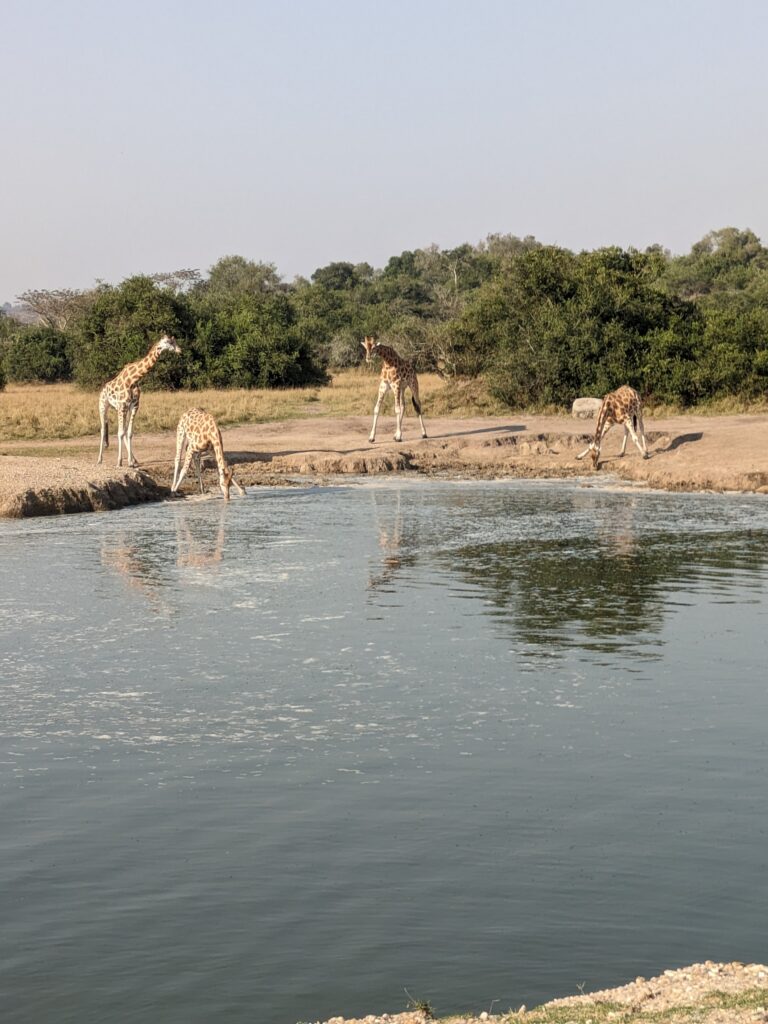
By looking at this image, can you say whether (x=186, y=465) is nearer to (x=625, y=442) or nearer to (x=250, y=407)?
(x=625, y=442)

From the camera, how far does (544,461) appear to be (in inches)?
1000

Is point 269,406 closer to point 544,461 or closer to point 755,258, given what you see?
point 544,461

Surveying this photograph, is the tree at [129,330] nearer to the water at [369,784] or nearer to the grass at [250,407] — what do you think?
the grass at [250,407]

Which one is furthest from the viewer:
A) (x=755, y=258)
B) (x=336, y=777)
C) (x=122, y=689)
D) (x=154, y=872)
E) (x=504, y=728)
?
(x=755, y=258)

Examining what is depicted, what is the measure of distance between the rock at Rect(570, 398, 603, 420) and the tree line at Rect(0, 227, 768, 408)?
1314 mm

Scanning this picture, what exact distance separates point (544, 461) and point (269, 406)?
10880 mm

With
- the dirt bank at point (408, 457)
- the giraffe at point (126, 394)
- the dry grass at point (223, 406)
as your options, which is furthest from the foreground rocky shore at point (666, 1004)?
the dry grass at point (223, 406)

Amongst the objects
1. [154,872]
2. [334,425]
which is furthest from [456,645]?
[334,425]

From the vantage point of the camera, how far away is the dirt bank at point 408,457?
20875 millimetres

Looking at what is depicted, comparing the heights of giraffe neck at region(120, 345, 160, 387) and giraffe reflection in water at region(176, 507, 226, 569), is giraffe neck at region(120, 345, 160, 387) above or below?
above

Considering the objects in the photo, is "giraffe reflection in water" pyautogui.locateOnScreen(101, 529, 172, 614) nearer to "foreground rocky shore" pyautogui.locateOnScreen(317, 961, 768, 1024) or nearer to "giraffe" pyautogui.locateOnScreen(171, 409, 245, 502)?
"giraffe" pyautogui.locateOnScreen(171, 409, 245, 502)

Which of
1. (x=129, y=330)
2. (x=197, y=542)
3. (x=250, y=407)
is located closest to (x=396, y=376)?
(x=250, y=407)

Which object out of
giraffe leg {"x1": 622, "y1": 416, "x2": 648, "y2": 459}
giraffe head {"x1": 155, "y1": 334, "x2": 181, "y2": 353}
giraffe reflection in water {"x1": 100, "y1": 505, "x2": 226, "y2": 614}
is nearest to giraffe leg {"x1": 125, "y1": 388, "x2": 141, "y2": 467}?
giraffe head {"x1": 155, "y1": 334, "x2": 181, "y2": 353}

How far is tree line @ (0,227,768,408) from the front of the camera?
32375mm
